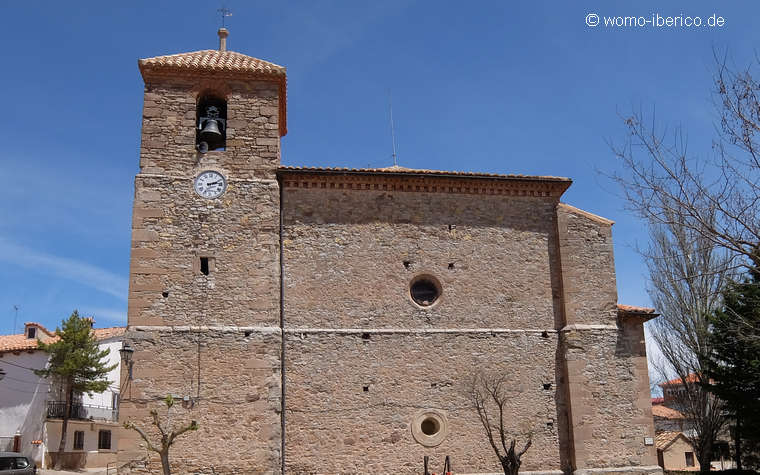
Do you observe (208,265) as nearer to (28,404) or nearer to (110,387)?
(28,404)

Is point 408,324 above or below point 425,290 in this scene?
below

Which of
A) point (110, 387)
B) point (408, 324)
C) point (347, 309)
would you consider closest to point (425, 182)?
point (408, 324)

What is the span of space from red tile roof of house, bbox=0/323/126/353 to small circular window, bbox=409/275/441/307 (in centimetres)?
1560

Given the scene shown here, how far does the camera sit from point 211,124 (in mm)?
16078

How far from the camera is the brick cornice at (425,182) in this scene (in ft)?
53.3

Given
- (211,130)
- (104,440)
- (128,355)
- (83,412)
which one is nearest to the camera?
(128,355)

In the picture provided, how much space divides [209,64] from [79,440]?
17710 mm

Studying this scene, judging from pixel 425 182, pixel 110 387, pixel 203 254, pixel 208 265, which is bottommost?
pixel 110 387

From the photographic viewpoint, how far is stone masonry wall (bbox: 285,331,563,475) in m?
14.8

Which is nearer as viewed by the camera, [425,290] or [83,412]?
[425,290]

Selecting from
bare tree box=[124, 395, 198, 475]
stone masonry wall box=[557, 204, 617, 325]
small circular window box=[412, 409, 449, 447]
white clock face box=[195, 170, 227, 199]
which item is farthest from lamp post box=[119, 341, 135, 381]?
stone masonry wall box=[557, 204, 617, 325]

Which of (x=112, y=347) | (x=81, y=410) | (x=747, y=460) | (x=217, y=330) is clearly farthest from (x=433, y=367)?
(x=112, y=347)

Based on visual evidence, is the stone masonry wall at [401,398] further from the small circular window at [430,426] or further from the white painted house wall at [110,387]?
the white painted house wall at [110,387]

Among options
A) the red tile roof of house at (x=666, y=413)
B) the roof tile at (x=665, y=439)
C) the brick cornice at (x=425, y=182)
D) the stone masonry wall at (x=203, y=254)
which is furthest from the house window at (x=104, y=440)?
the red tile roof of house at (x=666, y=413)
